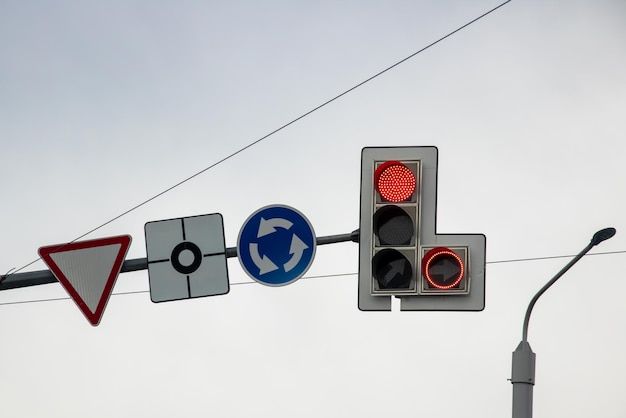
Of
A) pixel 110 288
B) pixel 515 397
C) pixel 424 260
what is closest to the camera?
pixel 424 260

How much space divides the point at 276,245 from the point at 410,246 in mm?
1332

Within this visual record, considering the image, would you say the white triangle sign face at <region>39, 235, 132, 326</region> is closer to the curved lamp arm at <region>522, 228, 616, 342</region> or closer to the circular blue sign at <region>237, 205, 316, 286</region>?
the circular blue sign at <region>237, 205, 316, 286</region>

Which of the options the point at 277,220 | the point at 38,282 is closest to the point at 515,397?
the point at 277,220

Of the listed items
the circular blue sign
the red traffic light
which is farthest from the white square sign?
the red traffic light

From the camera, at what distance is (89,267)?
9.21m

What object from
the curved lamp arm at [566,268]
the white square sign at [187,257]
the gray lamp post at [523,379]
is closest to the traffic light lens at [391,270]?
the white square sign at [187,257]

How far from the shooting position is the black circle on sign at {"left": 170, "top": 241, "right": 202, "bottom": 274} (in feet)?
30.7

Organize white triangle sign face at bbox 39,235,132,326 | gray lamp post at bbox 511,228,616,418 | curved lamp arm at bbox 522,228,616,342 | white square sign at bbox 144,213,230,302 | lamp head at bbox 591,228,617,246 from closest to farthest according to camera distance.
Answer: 1. white triangle sign face at bbox 39,235,132,326
2. white square sign at bbox 144,213,230,302
3. gray lamp post at bbox 511,228,616,418
4. curved lamp arm at bbox 522,228,616,342
5. lamp head at bbox 591,228,617,246

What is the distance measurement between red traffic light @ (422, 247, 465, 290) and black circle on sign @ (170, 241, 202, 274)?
2.00 metres

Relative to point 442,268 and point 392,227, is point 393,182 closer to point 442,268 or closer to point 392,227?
point 392,227

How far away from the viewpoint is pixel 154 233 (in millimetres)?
9375

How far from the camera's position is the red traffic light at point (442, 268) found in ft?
28.3

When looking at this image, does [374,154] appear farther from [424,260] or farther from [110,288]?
[110,288]

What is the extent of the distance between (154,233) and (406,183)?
223 centimetres
